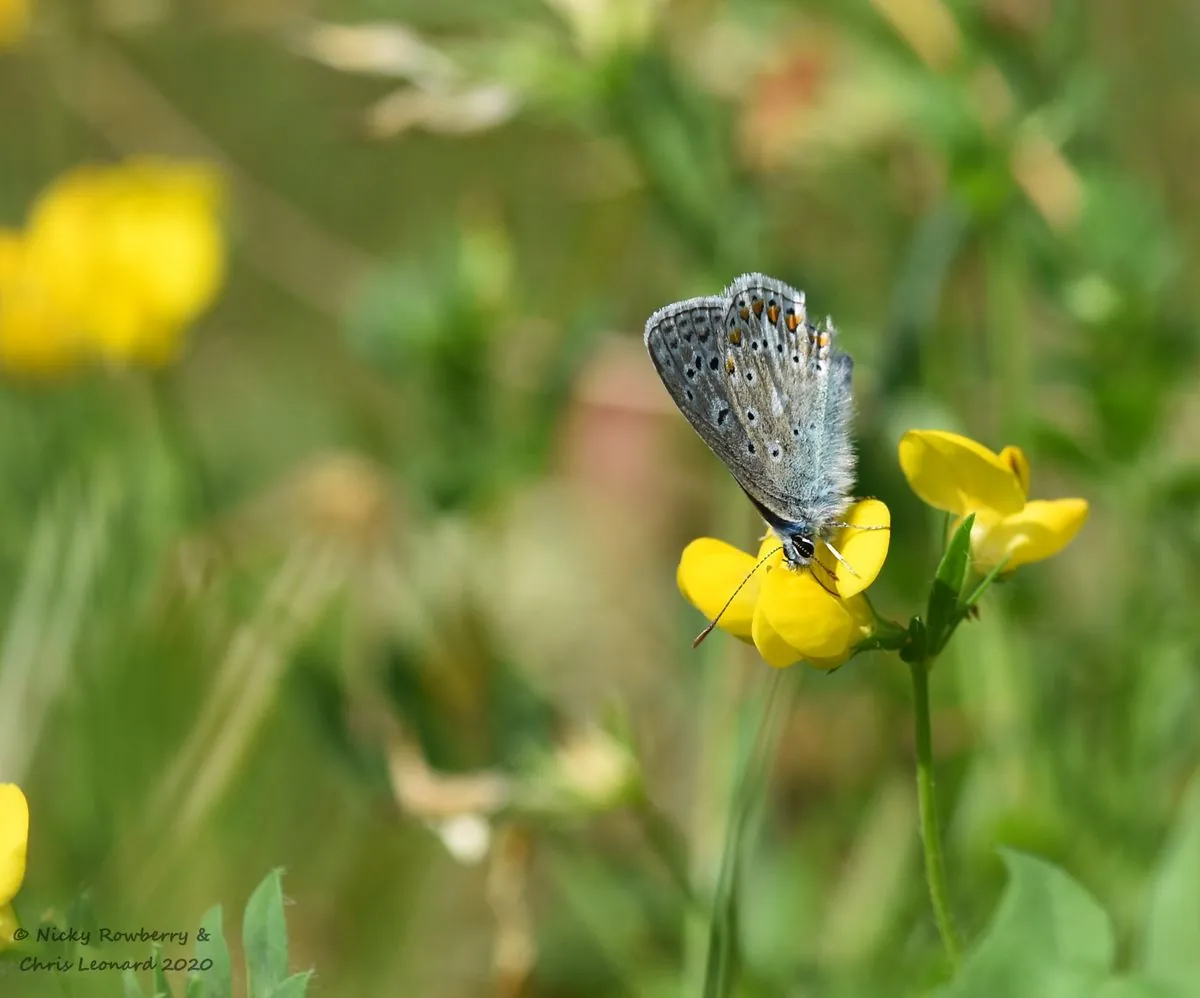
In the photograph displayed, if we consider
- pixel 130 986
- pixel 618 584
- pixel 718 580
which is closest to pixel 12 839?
pixel 130 986

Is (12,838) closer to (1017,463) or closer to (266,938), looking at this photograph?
(266,938)

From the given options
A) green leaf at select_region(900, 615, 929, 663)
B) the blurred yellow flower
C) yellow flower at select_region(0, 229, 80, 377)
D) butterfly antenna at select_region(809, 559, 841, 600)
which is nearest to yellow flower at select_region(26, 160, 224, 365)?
yellow flower at select_region(0, 229, 80, 377)

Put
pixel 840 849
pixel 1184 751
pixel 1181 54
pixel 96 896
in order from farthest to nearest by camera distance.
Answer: pixel 1181 54 → pixel 840 849 → pixel 1184 751 → pixel 96 896

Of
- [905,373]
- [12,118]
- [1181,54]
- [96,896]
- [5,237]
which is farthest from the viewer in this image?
[12,118]

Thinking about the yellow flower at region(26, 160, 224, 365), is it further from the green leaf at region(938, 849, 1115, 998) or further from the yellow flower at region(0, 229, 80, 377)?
the green leaf at region(938, 849, 1115, 998)

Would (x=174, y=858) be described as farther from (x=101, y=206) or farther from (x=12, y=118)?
(x=12, y=118)

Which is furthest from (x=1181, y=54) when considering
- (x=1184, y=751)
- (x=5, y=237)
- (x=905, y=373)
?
(x=5, y=237)
